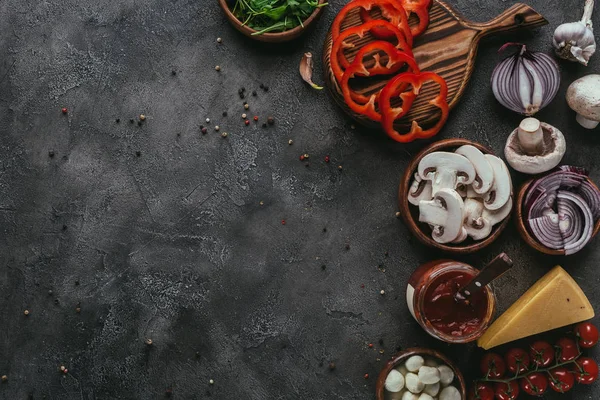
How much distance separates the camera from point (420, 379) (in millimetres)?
3266

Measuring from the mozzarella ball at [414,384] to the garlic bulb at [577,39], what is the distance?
1698 mm

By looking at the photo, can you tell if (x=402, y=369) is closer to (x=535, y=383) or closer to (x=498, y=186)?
(x=535, y=383)

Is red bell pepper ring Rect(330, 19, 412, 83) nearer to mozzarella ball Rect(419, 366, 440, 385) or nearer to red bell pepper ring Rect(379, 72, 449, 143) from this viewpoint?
red bell pepper ring Rect(379, 72, 449, 143)

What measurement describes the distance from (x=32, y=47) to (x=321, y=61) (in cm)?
146

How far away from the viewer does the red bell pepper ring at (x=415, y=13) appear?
336cm

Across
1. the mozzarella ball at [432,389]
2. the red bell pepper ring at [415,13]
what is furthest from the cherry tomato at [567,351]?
the red bell pepper ring at [415,13]

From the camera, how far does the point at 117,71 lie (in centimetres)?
355

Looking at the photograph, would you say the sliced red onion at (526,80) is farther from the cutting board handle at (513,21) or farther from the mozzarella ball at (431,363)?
the mozzarella ball at (431,363)

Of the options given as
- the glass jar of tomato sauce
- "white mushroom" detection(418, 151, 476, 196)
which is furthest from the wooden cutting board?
the glass jar of tomato sauce

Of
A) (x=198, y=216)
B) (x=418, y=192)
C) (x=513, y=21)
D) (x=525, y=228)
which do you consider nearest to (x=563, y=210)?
(x=525, y=228)

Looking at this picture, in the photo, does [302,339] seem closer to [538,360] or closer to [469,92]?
[538,360]

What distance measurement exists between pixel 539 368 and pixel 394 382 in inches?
28.6

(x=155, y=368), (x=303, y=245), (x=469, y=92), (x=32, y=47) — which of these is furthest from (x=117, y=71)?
(x=469, y=92)

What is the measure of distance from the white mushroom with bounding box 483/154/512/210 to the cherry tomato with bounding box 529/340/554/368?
0.71m
